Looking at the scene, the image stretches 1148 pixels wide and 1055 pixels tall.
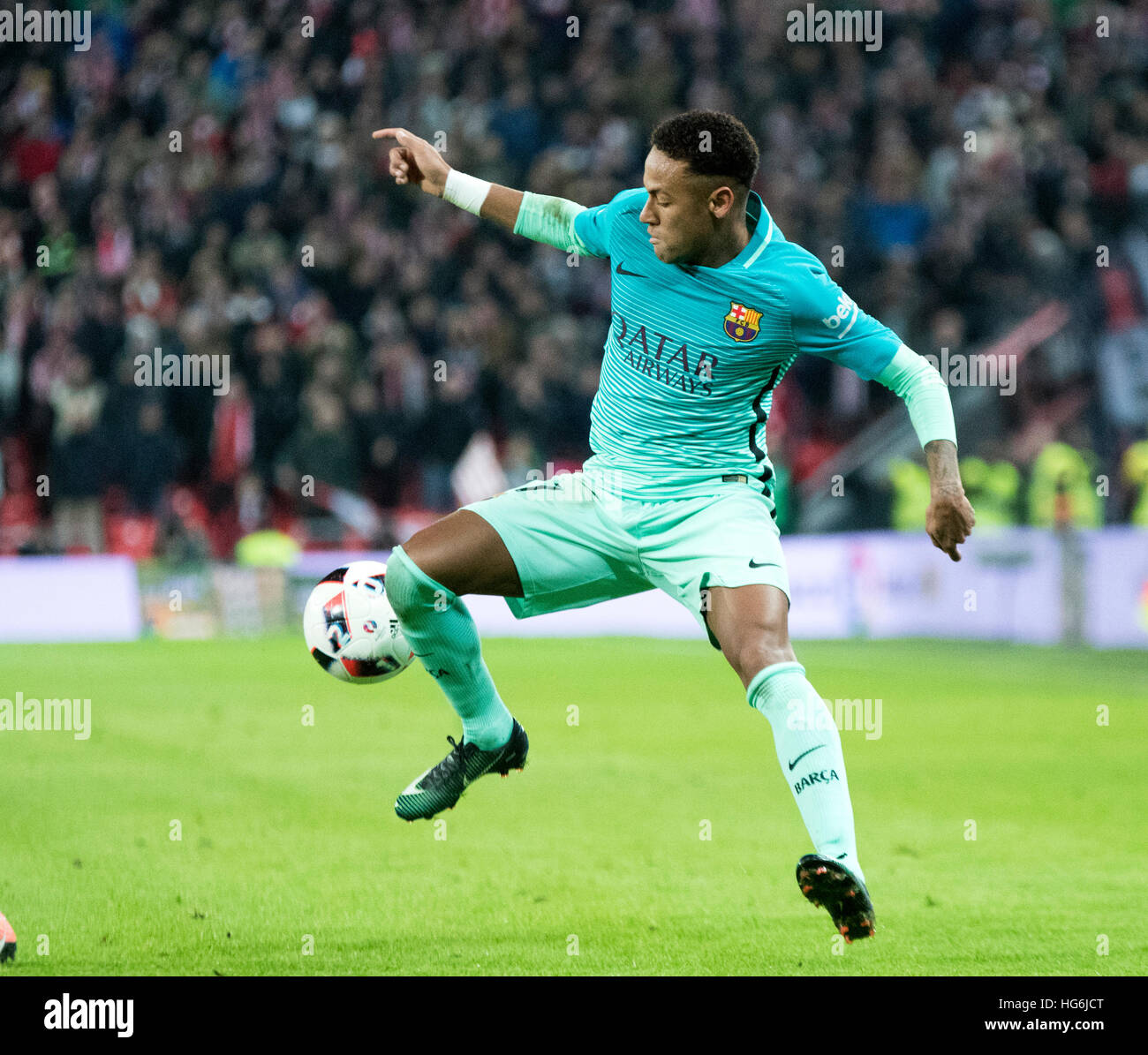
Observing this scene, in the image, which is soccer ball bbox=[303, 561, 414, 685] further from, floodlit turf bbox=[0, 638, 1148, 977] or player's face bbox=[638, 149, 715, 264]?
player's face bbox=[638, 149, 715, 264]

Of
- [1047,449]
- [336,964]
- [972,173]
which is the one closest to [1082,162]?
[972,173]

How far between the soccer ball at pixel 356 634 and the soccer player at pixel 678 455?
23 centimetres

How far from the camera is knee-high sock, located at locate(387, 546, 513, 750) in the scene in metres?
5.19

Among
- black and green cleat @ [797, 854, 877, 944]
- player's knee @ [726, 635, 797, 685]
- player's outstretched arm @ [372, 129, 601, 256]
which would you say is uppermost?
player's outstretched arm @ [372, 129, 601, 256]

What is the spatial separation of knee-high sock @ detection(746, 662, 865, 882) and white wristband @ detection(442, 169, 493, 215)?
1.99 metres

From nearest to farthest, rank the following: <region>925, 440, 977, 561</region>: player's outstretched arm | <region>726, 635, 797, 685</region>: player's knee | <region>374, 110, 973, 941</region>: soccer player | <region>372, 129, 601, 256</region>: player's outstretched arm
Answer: <region>925, 440, 977, 561</region>: player's outstretched arm
<region>726, 635, 797, 685</region>: player's knee
<region>374, 110, 973, 941</region>: soccer player
<region>372, 129, 601, 256</region>: player's outstretched arm

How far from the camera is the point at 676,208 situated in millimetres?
4871

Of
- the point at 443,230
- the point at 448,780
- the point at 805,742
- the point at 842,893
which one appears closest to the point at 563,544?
the point at 448,780

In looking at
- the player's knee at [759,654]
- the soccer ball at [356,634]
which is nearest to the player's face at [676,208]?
the player's knee at [759,654]

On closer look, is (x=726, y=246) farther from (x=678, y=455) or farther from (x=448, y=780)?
(x=448, y=780)

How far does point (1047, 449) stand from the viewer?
1448cm

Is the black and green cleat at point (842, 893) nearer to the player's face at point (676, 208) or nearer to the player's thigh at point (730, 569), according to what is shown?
the player's thigh at point (730, 569)

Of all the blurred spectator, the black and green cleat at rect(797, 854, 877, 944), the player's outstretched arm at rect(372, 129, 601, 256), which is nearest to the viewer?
the black and green cleat at rect(797, 854, 877, 944)

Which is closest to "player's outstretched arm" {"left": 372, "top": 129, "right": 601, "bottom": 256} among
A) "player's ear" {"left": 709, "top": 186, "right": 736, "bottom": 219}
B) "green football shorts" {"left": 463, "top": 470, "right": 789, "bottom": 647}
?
"player's ear" {"left": 709, "top": 186, "right": 736, "bottom": 219}
